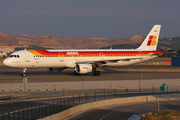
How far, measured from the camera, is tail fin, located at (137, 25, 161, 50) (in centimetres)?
5556

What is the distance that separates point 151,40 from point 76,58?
17267 mm

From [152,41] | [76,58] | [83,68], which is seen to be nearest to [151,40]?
[152,41]

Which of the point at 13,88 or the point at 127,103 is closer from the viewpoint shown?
the point at 127,103

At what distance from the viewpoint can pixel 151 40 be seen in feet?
183

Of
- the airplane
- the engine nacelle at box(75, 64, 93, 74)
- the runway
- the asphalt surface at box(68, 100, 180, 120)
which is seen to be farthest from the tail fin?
the asphalt surface at box(68, 100, 180, 120)

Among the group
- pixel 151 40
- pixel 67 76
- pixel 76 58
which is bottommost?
pixel 67 76

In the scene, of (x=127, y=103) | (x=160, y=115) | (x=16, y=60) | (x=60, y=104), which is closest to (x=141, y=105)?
(x=127, y=103)

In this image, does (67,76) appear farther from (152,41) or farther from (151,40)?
(152,41)

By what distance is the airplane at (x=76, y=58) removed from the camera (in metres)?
45.8

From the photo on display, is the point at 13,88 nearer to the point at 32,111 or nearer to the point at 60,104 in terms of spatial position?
the point at 60,104

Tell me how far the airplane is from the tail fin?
22cm

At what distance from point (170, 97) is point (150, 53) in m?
24.8

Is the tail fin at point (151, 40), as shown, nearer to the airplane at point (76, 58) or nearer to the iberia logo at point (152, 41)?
Result: the iberia logo at point (152, 41)

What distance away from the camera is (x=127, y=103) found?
89.5 feet
